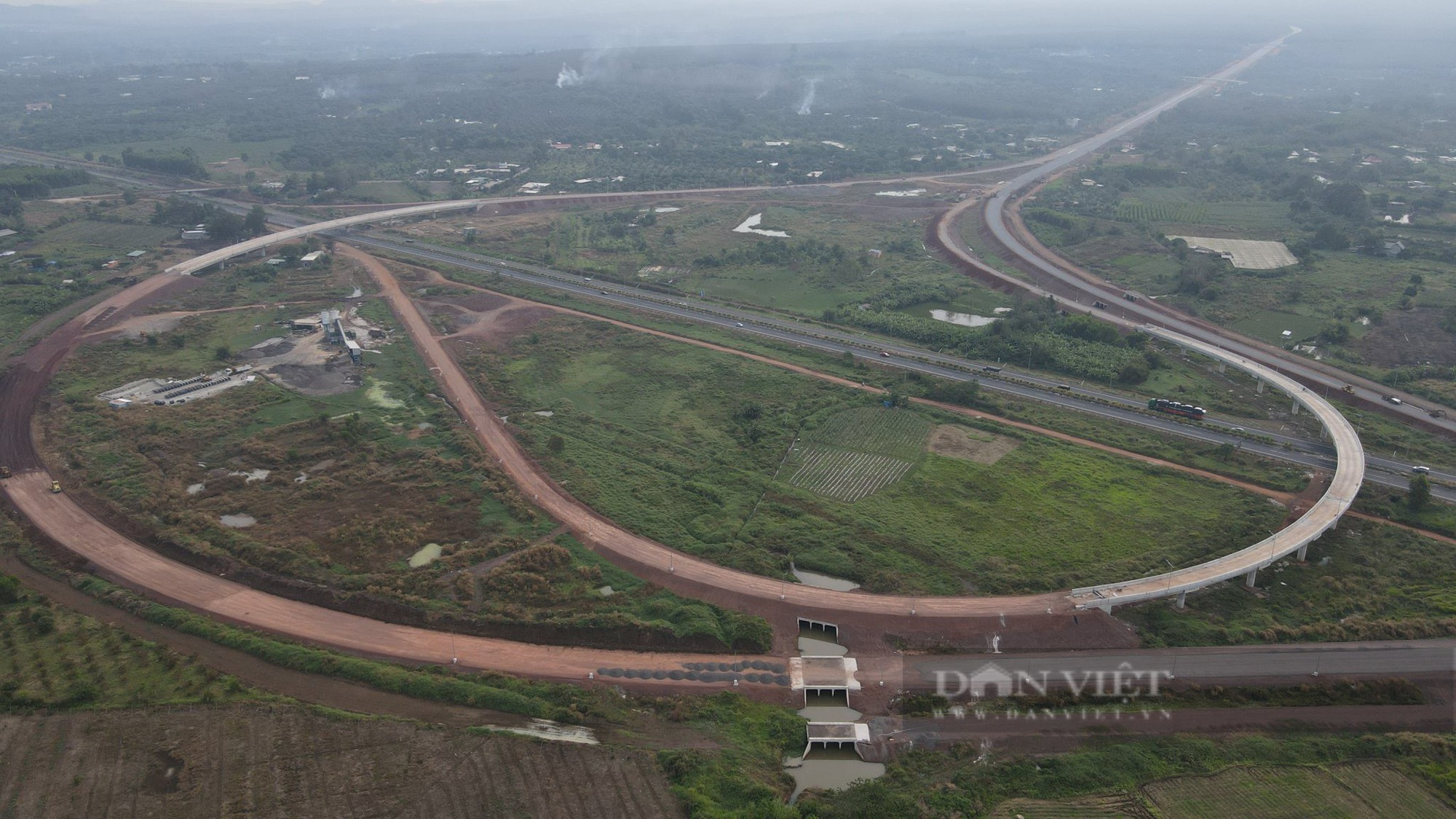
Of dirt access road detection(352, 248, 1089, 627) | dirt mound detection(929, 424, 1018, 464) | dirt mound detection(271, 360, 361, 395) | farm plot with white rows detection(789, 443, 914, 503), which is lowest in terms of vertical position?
dirt access road detection(352, 248, 1089, 627)

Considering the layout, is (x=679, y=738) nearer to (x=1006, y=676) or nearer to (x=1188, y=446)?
(x=1006, y=676)

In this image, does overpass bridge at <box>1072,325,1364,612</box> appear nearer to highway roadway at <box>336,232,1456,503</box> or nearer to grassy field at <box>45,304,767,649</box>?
highway roadway at <box>336,232,1456,503</box>

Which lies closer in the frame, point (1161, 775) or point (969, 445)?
point (1161, 775)

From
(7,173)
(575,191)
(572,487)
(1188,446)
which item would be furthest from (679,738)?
(7,173)

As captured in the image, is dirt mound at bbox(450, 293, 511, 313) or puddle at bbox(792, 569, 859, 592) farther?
dirt mound at bbox(450, 293, 511, 313)

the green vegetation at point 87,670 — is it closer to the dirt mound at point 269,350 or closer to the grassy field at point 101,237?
the dirt mound at point 269,350

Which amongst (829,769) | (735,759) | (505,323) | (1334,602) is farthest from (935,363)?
(735,759)

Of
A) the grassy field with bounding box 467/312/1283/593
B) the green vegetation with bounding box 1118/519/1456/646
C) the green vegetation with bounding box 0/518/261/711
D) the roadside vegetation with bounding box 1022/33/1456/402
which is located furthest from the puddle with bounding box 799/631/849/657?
the roadside vegetation with bounding box 1022/33/1456/402

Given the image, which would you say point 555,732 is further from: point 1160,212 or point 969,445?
point 1160,212
